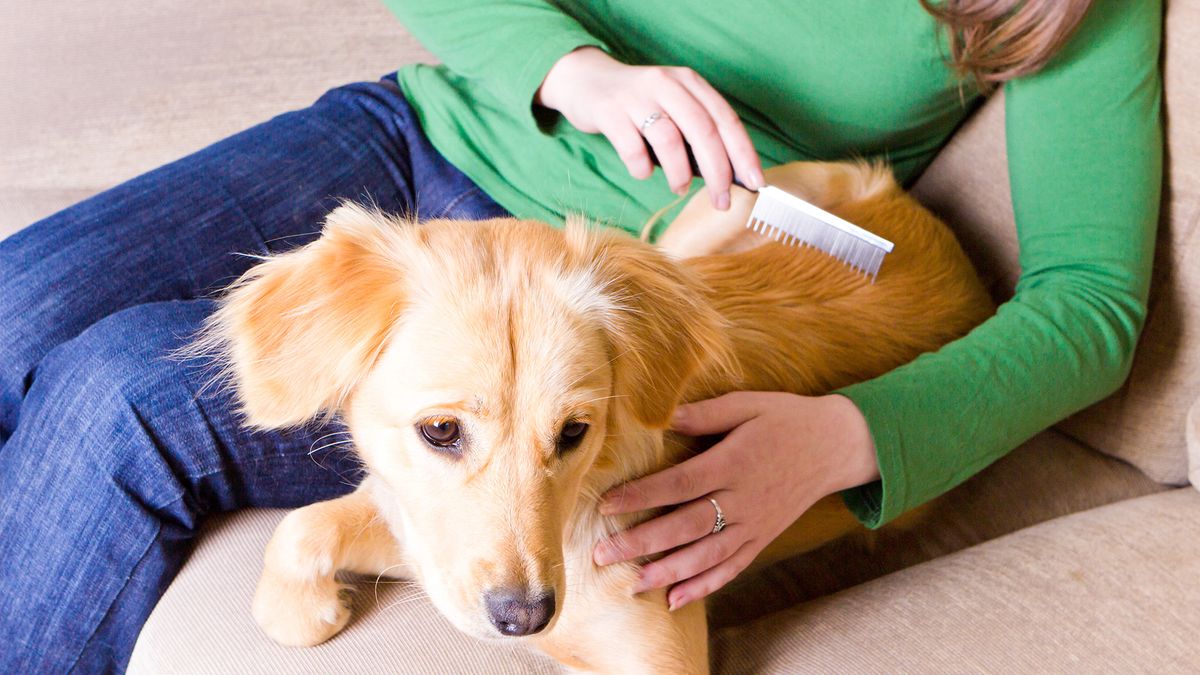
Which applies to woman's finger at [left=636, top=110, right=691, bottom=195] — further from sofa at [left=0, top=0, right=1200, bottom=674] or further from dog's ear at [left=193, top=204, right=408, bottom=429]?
sofa at [left=0, top=0, right=1200, bottom=674]

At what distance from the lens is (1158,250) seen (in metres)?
1.30

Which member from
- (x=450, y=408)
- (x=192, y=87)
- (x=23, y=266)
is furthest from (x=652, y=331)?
(x=192, y=87)

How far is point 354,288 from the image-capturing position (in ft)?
2.97

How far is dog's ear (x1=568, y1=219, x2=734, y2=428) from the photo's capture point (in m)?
0.95

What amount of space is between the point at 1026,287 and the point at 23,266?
4.71ft

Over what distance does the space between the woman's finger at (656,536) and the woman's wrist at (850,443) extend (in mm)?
185

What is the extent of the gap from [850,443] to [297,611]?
2.17 ft

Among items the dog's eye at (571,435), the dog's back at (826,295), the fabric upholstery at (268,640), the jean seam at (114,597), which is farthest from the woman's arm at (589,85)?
the jean seam at (114,597)

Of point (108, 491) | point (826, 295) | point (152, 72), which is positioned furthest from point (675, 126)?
point (152, 72)

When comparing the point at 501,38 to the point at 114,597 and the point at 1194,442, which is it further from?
the point at 1194,442

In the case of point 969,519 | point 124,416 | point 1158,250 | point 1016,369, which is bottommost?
point 969,519

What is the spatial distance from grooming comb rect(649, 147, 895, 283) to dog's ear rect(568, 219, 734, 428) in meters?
0.27

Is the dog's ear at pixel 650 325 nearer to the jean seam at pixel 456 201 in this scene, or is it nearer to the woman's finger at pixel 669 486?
the woman's finger at pixel 669 486

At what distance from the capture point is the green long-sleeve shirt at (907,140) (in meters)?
1.14
